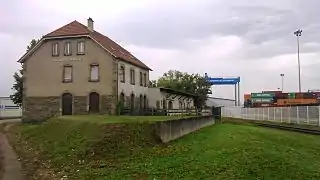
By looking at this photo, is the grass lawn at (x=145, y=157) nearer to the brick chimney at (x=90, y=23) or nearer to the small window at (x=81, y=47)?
the small window at (x=81, y=47)

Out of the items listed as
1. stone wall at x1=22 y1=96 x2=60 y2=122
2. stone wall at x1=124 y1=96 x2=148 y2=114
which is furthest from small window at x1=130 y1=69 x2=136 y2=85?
stone wall at x1=22 y1=96 x2=60 y2=122

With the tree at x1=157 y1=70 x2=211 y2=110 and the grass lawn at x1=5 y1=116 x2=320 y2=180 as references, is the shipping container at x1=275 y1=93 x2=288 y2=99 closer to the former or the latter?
the tree at x1=157 y1=70 x2=211 y2=110

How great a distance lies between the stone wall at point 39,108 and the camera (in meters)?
44.7

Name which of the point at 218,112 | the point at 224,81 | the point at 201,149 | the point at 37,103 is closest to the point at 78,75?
the point at 37,103

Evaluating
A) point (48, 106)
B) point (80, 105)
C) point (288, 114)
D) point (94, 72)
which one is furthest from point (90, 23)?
point (288, 114)

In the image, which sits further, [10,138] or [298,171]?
[10,138]

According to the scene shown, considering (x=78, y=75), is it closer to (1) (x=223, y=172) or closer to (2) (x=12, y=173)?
(2) (x=12, y=173)

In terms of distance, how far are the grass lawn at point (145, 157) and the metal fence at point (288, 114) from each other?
22083 mm

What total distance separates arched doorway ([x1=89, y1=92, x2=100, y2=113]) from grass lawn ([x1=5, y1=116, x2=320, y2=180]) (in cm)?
1887

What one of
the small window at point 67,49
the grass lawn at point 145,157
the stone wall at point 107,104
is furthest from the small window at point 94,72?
the grass lawn at point 145,157

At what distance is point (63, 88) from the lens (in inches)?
1756

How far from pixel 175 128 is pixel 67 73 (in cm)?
2354

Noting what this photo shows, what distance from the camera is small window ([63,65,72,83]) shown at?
4462 cm

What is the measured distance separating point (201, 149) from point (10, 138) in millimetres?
15191
